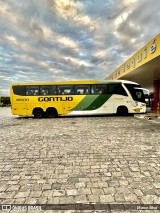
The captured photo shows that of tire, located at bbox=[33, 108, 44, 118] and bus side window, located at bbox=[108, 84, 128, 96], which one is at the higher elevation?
bus side window, located at bbox=[108, 84, 128, 96]

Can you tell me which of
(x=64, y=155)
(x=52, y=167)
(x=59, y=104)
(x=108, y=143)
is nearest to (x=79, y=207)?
(x=52, y=167)

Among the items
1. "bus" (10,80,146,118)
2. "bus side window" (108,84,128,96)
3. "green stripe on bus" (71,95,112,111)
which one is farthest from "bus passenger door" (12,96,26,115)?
"bus side window" (108,84,128,96)

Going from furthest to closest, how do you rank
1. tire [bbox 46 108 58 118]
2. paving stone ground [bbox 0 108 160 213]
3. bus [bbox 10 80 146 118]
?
tire [bbox 46 108 58 118]
bus [bbox 10 80 146 118]
paving stone ground [bbox 0 108 160 213]

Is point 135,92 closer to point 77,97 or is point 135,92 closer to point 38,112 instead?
point 77,97

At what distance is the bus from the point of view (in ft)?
52.4

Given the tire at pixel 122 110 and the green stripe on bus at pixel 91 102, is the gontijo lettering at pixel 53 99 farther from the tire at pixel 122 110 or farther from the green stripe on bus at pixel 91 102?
the tire at pixel 122 110

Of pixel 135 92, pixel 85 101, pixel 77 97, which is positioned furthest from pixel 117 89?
pixel 77 97

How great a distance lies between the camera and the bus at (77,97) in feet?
52.4

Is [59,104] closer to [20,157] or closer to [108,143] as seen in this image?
[108,143]

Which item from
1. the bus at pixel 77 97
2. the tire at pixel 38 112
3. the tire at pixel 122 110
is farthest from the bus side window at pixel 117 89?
the tire at pixel 38 112

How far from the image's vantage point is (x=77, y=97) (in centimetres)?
1608

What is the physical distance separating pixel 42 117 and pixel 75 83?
4.27m

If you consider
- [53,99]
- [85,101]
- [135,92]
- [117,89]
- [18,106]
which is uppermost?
[117,89]

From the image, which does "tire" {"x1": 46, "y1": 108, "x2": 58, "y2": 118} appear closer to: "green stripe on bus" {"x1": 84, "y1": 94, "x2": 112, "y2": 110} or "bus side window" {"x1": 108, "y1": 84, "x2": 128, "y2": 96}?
"green stripe on bus" {"x1": 84, "y1": 94, "x2": 112, "y2": 110}
